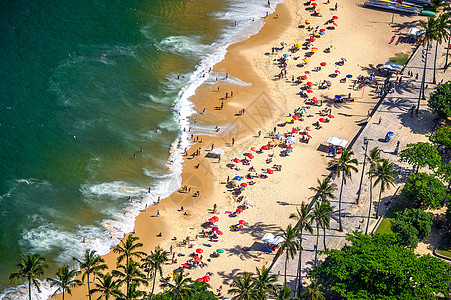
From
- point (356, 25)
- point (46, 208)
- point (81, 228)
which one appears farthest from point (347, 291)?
point (356, 25)

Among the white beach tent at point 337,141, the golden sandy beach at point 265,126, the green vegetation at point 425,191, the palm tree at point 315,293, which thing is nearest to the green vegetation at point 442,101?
the golden sandy beach at point 265,126

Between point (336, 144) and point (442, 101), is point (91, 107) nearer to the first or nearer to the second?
point (336, 144)

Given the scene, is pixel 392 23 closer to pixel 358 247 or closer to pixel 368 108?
pixel 368 108

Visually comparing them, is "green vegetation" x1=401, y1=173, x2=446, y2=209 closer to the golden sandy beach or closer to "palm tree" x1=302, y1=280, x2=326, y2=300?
the golden sandy beach

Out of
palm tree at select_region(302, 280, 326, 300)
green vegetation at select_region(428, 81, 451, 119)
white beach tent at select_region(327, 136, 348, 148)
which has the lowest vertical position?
palm tree at select_region(302, 280, 326, 300)

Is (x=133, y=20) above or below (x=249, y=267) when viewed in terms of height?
above

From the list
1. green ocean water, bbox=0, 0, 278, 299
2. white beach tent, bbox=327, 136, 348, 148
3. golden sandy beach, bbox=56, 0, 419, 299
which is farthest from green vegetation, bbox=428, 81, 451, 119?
green ocean water, bbox=0, 0, 278, 299
